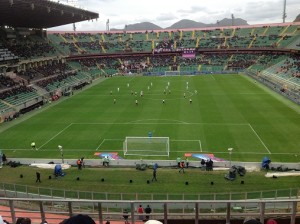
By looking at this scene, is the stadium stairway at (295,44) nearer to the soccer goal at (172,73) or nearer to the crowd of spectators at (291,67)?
the crowd of spectators at (291,67)

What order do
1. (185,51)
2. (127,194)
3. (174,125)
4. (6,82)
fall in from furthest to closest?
(185,51), (6,82), (174,125), (127,194)

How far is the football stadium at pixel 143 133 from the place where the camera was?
13547 millimetres

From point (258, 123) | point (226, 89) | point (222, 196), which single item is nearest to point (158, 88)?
point (226, 89)

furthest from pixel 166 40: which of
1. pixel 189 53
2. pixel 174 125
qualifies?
pixel 174 125

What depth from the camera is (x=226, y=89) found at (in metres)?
61.1

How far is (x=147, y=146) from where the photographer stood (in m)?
30.1

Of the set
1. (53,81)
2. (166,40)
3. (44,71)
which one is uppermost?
(166,40)

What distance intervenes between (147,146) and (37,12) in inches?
1744

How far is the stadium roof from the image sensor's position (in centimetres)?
5272

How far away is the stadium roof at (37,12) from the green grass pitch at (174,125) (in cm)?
1689

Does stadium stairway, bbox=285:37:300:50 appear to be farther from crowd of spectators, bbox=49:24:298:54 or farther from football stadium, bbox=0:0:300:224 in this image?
crowd of spectators, bbox=49:24:298:54

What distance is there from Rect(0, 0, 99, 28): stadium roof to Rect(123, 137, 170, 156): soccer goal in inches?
1214

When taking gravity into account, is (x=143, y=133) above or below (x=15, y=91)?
below

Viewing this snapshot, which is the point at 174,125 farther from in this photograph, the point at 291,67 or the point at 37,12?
the point at 291,67
